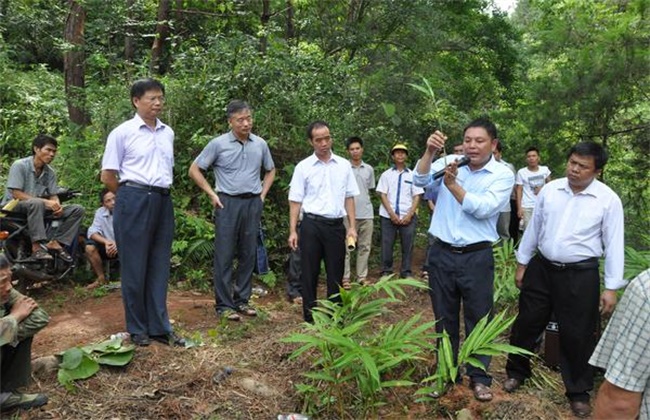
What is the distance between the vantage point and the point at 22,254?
5.90 metres

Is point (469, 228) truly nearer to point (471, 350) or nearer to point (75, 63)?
point (471, 350)

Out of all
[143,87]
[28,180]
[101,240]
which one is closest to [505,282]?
[143,87]

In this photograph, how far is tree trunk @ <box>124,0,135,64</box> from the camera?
8984mm

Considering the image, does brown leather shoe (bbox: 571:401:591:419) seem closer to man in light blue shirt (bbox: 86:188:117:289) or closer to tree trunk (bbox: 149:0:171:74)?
man in light blue shirt (bbox: 86:188:117:289)

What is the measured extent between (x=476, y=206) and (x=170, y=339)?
99.7 inches

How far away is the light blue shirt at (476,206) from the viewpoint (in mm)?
3765

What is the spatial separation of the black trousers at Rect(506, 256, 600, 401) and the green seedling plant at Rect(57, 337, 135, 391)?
9.23 feet

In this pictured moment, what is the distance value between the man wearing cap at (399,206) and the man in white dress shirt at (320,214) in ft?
7.19

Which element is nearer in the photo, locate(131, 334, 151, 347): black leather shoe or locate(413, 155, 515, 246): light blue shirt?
locate(413, 155, 515, 246): light blue shirt

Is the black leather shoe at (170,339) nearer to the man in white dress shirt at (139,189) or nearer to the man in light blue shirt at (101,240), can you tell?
the man in white dress shirt at (139,189)

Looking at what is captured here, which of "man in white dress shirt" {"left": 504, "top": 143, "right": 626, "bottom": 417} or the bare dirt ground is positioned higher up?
"man in white dress shirt" {"left": 504, "top": 143, "right": 626, "bottom": 417}

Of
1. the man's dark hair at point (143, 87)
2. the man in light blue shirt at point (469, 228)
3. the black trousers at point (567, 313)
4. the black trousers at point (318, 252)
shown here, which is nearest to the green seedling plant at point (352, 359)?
the man in light blue shirt at point (469, 228)

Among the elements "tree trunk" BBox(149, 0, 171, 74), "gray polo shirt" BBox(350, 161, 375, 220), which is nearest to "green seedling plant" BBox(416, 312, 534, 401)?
"gray polo shirt" BBox(350, 161, 375, 220)

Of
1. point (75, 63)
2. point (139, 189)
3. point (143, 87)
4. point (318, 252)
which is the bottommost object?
point (318, 252)
